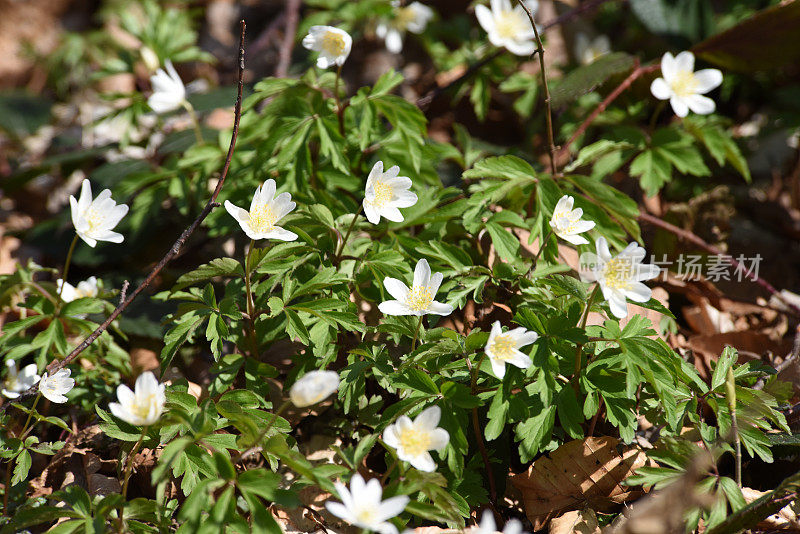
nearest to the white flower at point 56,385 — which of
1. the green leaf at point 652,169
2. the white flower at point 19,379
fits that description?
the white flower at point 19,379

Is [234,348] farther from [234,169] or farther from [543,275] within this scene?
[543,275]

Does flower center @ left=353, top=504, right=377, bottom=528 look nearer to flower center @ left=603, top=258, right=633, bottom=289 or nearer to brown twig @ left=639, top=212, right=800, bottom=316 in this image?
flower center @ left=603, top=258, right=633, bottom=289

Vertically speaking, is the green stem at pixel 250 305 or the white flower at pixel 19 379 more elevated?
the green stem at pixel 250 305

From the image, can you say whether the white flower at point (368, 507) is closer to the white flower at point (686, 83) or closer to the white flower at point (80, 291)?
the white flower at point (80, 291)

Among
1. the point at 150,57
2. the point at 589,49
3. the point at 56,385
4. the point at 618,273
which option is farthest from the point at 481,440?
the point at 589,49

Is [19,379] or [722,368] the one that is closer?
[722,368]

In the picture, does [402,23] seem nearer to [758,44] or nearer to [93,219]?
[758,44]
